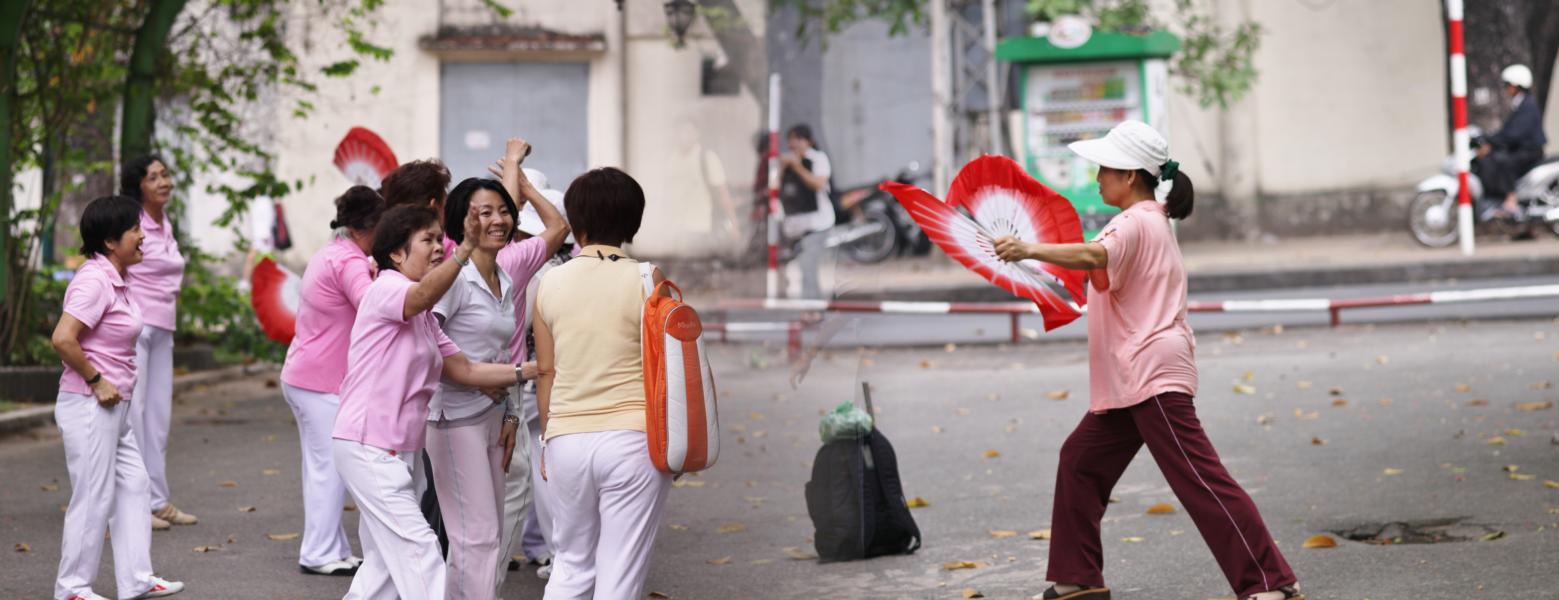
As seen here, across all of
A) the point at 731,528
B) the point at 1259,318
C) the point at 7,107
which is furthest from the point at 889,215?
the point at 731,528

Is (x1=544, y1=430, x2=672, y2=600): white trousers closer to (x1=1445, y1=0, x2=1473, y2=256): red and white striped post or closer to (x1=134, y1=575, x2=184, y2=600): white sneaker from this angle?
(x1=134, y1=575, x2=184, y2=600): white sneaker

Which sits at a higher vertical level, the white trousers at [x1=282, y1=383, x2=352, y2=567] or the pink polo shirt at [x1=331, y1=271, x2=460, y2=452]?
the pink polo shirt at [x1=331, y1=271, x2=460, y2=452]

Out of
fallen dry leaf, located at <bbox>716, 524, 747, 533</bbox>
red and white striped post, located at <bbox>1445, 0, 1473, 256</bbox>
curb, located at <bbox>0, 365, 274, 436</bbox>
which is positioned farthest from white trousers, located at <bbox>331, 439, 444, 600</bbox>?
red and white striped post, located at <bbox>1445, 0, 1473, 256</bbox>

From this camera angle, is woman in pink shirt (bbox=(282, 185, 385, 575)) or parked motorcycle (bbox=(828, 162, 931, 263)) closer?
woman in pink shirt (bbox=(282, 185, 385, 575))

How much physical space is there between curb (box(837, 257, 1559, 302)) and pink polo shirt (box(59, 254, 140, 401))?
10.9m

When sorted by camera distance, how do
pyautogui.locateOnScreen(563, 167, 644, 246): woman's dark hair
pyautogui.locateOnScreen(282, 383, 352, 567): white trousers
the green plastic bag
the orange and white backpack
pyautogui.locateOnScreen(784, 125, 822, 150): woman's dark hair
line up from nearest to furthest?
the orange and white backpack
pyautogui.locateOnScreen(563, 167, 644, 246): woman's dark hair
pyautogui.locateOnScreen(282, 383, 352, 567): white trousers
the green plastic bag
pyautogui.locateOnScreen(784, 125, 822, 150): woman's dark hair

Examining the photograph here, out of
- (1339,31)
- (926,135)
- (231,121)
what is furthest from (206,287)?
(1339,31)

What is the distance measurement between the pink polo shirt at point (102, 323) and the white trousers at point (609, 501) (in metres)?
2.27

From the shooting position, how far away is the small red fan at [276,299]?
7.60 m

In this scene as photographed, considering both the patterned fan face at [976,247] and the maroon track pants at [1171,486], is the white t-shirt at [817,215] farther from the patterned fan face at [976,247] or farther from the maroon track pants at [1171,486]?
the maroon track pants at [1171,486]

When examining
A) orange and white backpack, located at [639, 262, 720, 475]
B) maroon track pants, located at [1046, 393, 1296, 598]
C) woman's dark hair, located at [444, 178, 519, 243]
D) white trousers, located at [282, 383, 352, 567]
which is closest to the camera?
orange and white backpack, located at [639, 262, 720, 475]

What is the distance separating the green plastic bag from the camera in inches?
272

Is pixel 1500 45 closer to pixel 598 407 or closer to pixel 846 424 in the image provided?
pixel 846 424

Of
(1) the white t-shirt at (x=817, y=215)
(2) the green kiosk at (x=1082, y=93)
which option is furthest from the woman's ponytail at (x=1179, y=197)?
(2) the green kiosk at (x=1082, y=93)
